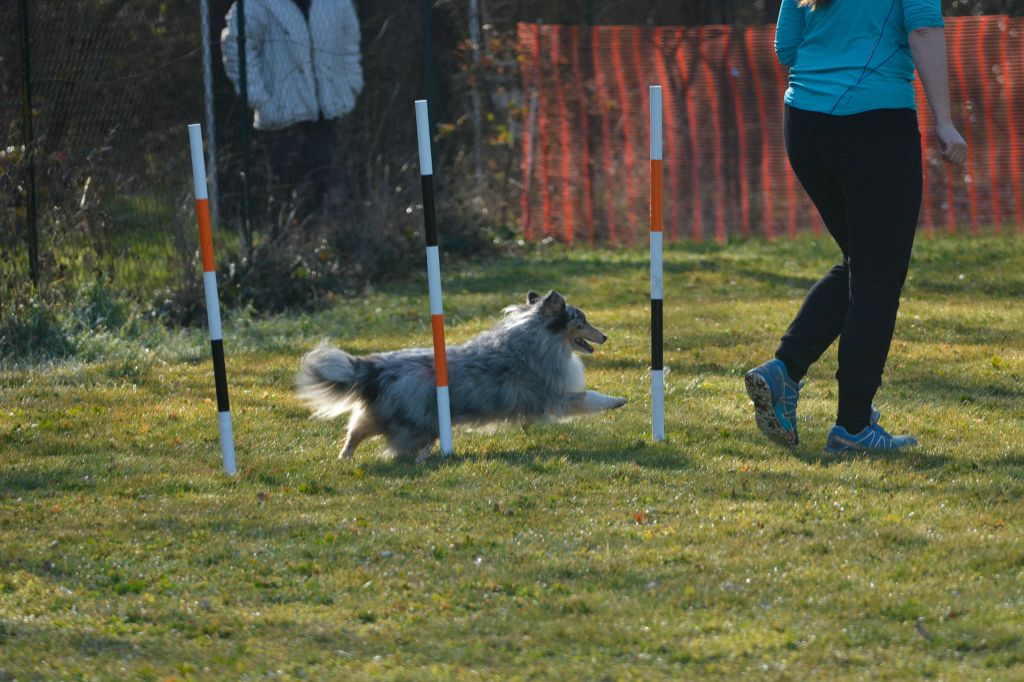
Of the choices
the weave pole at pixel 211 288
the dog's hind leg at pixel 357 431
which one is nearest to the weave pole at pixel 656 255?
the dog's hind leg at pixel 357 431

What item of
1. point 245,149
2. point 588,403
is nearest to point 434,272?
point 588,403

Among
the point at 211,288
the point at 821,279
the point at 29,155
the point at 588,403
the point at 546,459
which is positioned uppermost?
the point at 29,155

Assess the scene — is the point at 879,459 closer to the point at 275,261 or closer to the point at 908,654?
the point at 908,654

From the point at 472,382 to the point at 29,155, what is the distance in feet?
15.6

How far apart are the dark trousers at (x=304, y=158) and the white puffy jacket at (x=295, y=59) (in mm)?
184

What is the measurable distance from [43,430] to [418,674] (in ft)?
12.6

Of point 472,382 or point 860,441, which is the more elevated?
point 472,382

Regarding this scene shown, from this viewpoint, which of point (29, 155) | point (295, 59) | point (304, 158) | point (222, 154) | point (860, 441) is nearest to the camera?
point (860, 441)

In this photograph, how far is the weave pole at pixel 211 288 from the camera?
5508mm

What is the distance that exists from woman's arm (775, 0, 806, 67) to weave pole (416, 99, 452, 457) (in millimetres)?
1514

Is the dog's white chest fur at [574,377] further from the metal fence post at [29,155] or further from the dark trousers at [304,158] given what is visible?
the dark trousers at [304,158]

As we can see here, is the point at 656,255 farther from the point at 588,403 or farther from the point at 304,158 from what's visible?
the point at 304,158

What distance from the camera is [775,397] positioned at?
5645mm

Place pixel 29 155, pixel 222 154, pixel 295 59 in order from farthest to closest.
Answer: pixel 295 59 < pixel 222 154 < pixel 29 155
